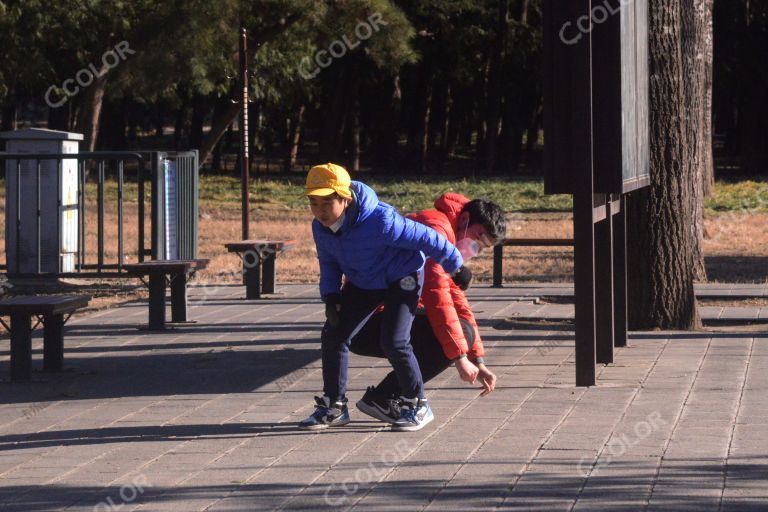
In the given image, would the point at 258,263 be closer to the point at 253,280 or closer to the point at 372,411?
the point at 253,280

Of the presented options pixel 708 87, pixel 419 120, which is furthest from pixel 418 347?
pixel 419 120

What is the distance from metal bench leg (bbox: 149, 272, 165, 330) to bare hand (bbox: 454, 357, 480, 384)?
4940mm

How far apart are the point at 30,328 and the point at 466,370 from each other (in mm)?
3245

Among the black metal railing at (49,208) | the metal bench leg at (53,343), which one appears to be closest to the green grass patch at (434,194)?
the black metal railing at (49,208)

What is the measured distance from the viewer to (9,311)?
811 centimetres

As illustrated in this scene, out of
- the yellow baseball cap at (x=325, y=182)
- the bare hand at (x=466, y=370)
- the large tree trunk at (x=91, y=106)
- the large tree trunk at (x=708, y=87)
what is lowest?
the bare hand at (x=466, y=370)

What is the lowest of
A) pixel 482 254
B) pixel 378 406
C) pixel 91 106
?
pixel 378 406

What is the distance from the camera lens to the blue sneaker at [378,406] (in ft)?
21.5

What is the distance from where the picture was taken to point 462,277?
6461 mm

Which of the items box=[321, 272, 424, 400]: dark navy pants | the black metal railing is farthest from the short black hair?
the black metal railing

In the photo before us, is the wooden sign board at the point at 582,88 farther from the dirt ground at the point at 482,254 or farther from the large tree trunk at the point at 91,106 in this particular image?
the large tree trunk at the point at 91,106

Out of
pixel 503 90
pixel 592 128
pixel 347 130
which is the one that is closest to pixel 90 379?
pixel 592 128

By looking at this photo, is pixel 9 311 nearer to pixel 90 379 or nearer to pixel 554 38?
pixel 90 379

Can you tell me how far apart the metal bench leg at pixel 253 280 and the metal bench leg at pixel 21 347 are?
17.0ft
